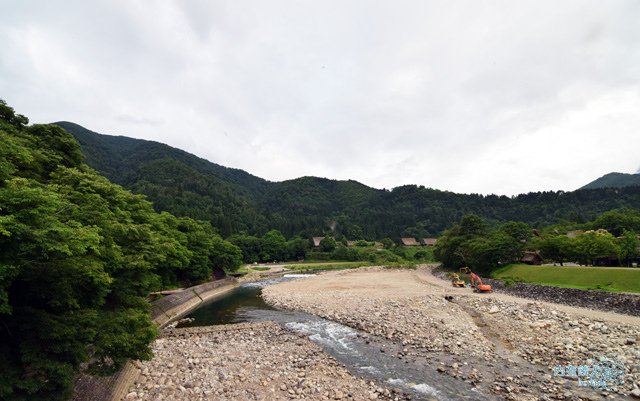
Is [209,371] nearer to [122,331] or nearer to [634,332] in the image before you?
[122,331]

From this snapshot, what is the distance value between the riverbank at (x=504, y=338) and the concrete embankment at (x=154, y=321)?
42.9ft

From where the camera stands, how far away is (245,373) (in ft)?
47.1

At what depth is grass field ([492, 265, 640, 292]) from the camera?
27078 millimetres

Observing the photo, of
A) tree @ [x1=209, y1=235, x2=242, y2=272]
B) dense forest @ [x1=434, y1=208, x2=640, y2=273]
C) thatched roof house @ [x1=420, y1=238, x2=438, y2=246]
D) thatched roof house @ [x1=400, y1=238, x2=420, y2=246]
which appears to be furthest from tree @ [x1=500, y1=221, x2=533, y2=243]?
thatched roof house @ [x1=420, y1=238, x2=438, y2=246]

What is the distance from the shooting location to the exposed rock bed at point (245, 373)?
12.3 meters

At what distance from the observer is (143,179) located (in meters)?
144

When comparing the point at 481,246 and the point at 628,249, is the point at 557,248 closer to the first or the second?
the point at 628,249

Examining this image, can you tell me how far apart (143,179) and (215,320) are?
138 m

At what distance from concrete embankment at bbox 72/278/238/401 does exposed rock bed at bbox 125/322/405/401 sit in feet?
1.66

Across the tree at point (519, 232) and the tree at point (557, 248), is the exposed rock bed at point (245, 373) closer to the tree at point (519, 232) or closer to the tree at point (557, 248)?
the tree at point (557, 248)

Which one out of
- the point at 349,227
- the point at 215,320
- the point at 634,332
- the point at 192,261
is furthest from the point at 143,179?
the point at 634,332

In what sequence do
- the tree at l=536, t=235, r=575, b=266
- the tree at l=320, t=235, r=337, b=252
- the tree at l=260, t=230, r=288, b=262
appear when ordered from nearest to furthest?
the tree at l=536, t=235, r=575, b=266, the tree at l=260, t=230, r=288, b=262, the tree at l=320, t=235, r=337, b=252

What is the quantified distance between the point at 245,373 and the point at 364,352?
7114mm

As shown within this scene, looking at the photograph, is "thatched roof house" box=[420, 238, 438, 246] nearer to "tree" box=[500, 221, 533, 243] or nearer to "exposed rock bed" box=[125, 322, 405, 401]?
"tree" box=[500, 221, 533, 243]
